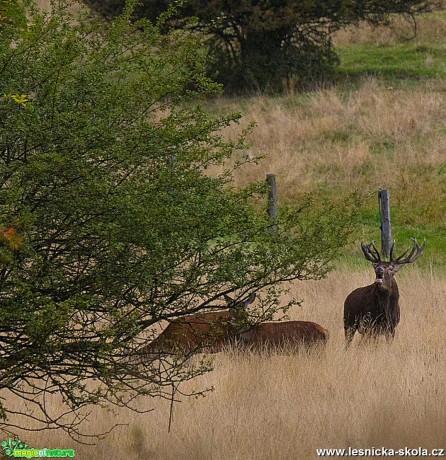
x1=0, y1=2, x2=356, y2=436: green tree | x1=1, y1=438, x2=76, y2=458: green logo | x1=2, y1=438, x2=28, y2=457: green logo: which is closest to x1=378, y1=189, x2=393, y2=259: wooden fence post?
x1=0, y1=2, x2=356, y2=436: green tree

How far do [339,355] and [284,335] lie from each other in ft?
2.15

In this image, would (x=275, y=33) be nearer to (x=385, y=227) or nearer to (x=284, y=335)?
(x=385, y=227)

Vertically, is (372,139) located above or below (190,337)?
above

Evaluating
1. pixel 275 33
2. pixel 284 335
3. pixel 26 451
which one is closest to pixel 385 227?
pixel 284 335

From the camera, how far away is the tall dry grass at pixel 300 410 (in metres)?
7.84

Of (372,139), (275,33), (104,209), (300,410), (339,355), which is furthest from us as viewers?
(275,33)

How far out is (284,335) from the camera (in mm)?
10562

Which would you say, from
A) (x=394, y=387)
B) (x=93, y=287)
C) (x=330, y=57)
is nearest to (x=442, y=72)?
(x=330, y=57)

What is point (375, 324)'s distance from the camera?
10844mm

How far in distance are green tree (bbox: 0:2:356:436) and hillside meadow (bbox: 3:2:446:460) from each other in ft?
3.30

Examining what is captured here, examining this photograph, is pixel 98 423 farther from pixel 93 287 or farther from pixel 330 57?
pixel 330 57

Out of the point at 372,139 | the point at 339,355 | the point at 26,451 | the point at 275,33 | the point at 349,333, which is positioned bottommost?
the point at 26,451

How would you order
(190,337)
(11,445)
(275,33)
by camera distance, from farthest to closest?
(275,33) → (190,337) → (11,445)

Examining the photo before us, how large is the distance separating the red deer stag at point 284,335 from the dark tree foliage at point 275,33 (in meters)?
18.0
